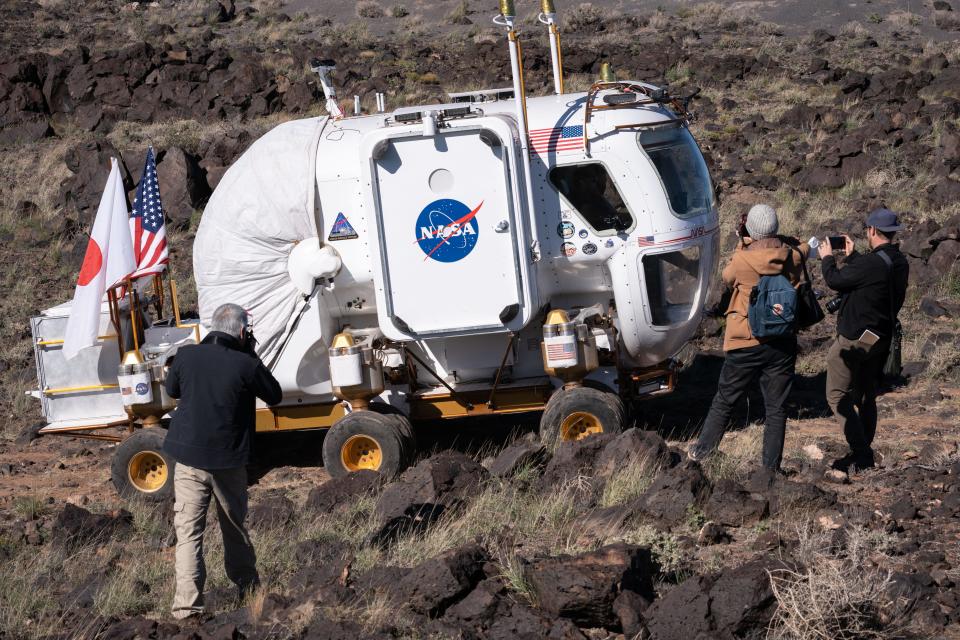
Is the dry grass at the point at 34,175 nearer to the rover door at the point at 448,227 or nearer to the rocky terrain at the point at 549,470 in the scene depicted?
the rocky terrain at the point at 549,470

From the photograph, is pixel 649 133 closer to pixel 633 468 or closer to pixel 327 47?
pixel 633 468

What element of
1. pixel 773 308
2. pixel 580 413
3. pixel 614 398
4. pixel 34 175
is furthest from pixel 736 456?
→ pixel 34 175

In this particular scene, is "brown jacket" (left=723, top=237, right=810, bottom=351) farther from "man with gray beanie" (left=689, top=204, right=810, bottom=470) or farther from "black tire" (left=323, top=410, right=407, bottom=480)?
"black tire" (left=323, top=410, right=407, bottom=480)

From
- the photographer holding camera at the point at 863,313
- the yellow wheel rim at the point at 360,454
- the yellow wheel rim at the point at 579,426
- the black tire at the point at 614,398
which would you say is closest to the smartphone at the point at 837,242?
the photographer holding camera at the point at 863,313

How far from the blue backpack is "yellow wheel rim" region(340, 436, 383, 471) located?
3.43 m

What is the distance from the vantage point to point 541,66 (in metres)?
27.1

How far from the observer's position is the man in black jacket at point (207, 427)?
6051 mm

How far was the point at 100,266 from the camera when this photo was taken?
982cm

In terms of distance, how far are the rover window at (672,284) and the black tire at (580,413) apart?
0.83 metres

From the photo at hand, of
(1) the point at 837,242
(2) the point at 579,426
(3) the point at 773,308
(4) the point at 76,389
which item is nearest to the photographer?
(3) the point at 773,308

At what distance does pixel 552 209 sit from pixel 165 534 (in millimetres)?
3917

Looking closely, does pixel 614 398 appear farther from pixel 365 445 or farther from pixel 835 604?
pixel 835 604

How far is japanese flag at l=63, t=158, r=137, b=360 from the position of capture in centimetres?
969

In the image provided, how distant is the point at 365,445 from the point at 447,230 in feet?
6.34
